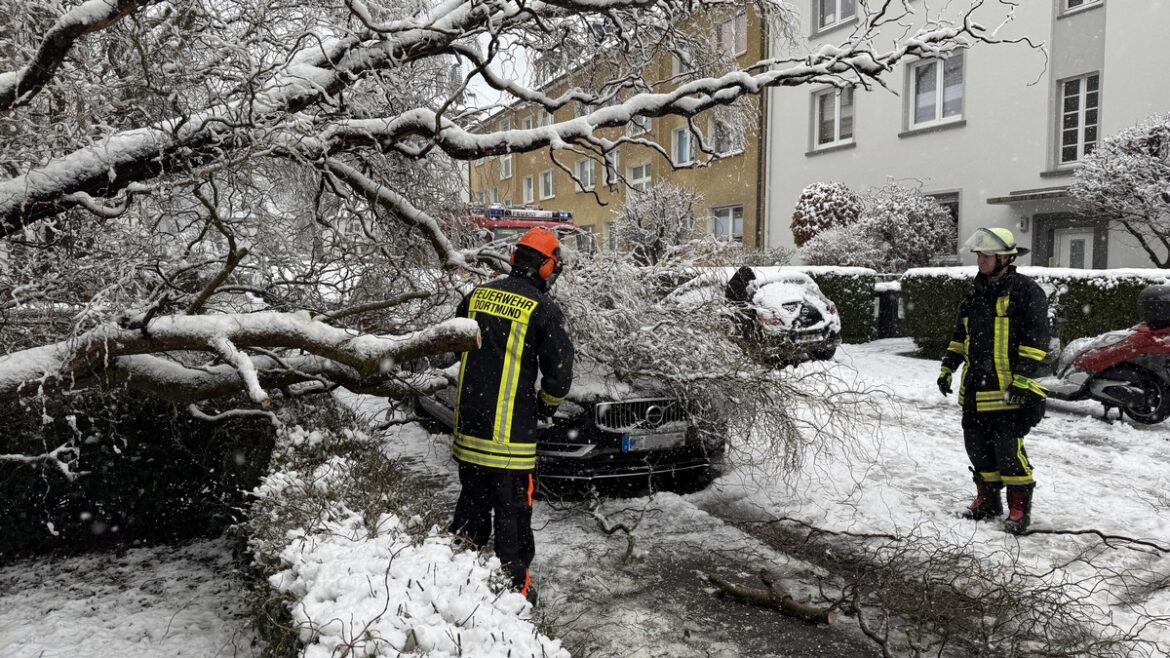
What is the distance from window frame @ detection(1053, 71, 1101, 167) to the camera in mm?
14664

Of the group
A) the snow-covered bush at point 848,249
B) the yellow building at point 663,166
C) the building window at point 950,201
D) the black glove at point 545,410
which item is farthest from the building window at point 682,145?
the black glove at point 545,410

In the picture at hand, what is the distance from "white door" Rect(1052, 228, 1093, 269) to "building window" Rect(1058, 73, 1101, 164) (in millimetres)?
1359

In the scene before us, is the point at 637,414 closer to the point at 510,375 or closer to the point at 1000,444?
the point at 510,375

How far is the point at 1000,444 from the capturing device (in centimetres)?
479

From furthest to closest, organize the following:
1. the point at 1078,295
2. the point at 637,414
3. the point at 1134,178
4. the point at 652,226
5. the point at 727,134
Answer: the point at 1134,178
the point at 1078,295
the point at 652,226
the point at 727,134
the point at 637,414

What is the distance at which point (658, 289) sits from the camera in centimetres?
581

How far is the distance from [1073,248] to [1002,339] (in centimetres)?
1267

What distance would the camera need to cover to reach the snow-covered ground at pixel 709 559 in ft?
7.97

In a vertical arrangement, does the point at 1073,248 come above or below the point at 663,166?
below

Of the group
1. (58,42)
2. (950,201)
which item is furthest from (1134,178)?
(58,42)

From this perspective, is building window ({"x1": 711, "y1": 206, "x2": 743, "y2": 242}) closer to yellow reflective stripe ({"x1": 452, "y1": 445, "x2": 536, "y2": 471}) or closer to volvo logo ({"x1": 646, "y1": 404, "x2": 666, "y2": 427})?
volvo logo ({"x1": 646, "y1": 404, "x2": 666, "y2": 427})

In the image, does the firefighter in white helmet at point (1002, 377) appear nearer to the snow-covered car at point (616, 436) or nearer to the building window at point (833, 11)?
the snow-covered car at point (616, 436)

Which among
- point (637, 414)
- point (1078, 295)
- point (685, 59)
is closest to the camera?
point (637, 414)

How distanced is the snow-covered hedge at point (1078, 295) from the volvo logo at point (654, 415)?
659 cm
